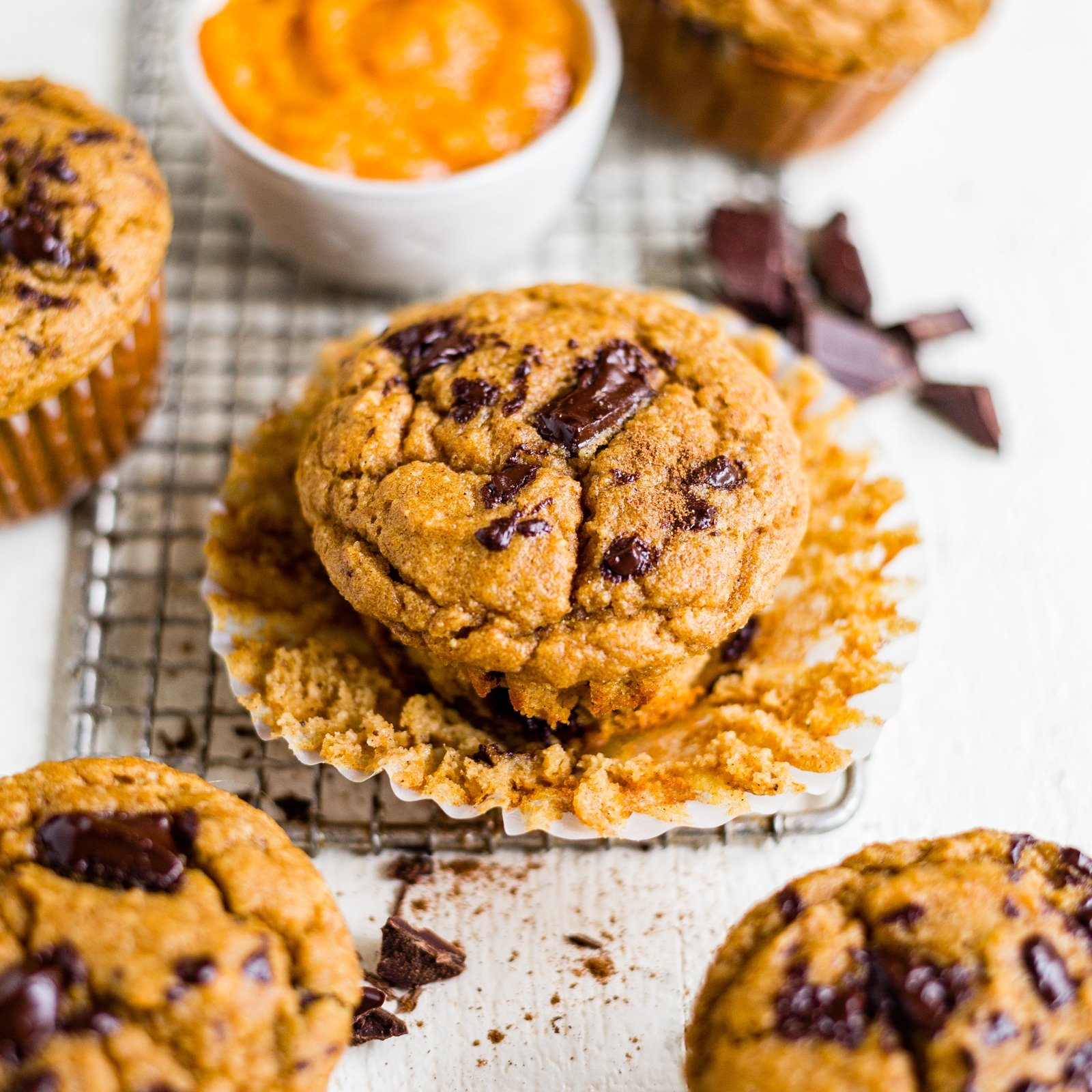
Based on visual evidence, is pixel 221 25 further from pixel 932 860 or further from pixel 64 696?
pixel 932 860

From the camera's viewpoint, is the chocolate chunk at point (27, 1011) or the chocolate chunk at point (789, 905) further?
the chocolate chunk at point (789, 905)

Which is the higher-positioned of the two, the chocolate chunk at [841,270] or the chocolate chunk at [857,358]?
the chocolate chunk at [841,270]

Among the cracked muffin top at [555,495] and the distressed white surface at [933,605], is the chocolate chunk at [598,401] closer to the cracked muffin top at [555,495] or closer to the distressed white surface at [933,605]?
the cracked muffin top at [555,495]

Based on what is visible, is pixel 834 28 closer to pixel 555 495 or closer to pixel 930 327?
pixel 930 327

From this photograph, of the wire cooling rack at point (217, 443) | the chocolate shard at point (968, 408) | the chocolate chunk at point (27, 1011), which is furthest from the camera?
the chocolate shard at point (968, 408)

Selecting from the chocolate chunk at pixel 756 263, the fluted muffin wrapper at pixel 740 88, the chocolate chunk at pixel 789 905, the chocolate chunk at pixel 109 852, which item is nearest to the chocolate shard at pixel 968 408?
the chocolate chunk at pixel 756 263

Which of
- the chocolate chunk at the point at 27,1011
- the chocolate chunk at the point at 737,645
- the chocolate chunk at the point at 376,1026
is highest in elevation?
the chocolate chunk at the point at 737,645
